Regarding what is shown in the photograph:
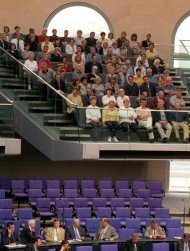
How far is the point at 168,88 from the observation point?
25.1m

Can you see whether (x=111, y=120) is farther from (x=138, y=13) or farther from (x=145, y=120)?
(x=138, y=13)

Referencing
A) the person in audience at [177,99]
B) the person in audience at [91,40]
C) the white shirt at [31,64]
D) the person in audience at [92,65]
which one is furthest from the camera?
the person in audience at [91,40]

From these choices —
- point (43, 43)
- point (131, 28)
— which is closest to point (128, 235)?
point (43, 43)

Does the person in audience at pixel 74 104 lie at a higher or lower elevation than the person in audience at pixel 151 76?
lower

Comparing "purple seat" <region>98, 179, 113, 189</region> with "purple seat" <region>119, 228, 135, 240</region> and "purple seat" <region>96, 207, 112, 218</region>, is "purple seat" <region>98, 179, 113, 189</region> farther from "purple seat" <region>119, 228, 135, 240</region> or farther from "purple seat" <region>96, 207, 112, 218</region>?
"purple seat" <region>119, 228, 135, 240</region>

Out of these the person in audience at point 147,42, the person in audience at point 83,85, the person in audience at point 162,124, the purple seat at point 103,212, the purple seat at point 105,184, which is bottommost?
the purple seat at point 103,212

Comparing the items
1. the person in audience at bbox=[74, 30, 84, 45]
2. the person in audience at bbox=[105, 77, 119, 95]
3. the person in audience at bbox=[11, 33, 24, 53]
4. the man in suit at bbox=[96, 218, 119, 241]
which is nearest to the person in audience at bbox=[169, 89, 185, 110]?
the person in audience at bbox=[105, 77, 119, 95]

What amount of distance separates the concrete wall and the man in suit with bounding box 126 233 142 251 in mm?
12725

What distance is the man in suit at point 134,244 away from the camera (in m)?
18.7

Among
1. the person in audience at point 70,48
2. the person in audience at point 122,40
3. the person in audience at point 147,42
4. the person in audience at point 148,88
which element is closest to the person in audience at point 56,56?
the person in audience at point 70,48

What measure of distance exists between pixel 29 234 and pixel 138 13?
45.2 feet

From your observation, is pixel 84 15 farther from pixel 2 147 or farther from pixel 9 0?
pixel 2 147

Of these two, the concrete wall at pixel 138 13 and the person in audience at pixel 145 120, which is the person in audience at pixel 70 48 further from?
the person in audience at pixel 145 120

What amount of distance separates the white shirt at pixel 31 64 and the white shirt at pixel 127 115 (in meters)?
3.63
